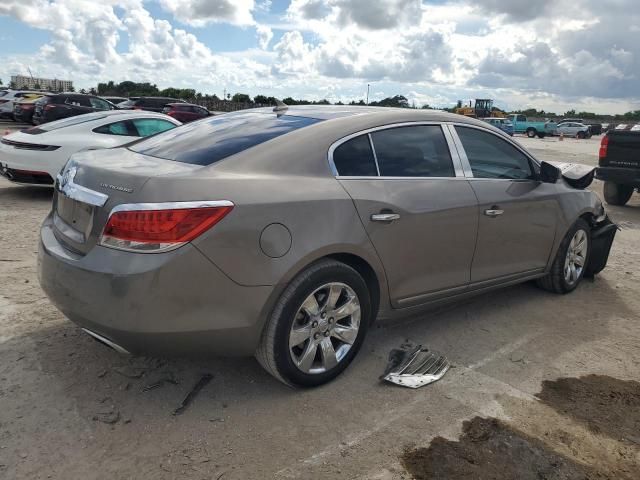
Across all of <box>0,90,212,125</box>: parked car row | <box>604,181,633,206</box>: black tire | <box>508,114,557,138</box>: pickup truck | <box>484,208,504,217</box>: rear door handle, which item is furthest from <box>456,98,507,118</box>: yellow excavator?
<box>484,208,504,217</box>: rear door handle

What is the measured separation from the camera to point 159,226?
263 centimetres

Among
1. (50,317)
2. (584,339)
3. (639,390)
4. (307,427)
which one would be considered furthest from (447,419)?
(50,317)

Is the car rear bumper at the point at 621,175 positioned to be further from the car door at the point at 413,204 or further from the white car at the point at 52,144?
the white car at the point at 52,144

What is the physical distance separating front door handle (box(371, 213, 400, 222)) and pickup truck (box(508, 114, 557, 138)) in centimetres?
4895

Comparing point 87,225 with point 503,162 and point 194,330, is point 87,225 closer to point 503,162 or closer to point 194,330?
point 194,330

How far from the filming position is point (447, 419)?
3014 millimetres

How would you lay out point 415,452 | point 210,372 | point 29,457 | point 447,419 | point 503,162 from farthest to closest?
point 503,162, point 210,372, point 447,419, point 415,452, point 29,457

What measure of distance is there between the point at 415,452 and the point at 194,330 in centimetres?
123

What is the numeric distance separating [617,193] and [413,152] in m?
8.59

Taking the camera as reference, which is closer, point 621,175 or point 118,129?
point 118,129

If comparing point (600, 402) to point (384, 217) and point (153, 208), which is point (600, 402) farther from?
point (153, 208)

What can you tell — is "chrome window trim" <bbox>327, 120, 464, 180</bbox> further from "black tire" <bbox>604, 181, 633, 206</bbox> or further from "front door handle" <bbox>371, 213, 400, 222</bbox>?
"black tire" <bbox>604, 181, 633, 206</bbox>

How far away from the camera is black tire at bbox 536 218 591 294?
492 cm

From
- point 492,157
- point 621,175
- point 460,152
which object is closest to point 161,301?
point 460,152
